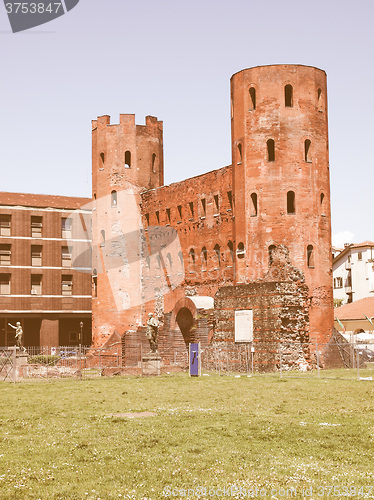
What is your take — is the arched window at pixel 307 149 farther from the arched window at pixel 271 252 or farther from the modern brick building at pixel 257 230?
the arched window at pixel 271 252

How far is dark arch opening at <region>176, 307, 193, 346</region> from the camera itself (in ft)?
148

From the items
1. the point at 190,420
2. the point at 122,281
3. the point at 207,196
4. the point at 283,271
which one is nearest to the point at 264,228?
the point at 283,271

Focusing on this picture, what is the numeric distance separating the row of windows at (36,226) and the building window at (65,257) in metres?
1.20

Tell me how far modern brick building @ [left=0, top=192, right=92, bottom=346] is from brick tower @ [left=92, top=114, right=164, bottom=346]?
11725 mm

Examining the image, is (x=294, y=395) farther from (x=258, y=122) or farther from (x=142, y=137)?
(x=142, y=137)

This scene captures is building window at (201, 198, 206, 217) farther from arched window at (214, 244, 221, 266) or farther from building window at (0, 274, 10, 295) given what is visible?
building window at (0, 274, 10, 295)

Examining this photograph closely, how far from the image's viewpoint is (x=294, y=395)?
20375mm

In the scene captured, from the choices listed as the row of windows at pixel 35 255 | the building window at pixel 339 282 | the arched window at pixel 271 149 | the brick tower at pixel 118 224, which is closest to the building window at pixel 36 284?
the row of windows at pixel 35 255

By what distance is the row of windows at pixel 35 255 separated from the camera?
64.0m

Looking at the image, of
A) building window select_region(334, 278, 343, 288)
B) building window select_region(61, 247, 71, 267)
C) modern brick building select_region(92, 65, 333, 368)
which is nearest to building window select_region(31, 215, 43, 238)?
building window select_region(61, 247, 71, 267)

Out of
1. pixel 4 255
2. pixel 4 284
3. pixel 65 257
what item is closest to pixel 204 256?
pixel 65 257

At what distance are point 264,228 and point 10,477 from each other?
101 feet

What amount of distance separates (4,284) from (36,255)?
13.2 ft

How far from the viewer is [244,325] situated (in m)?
37.6
